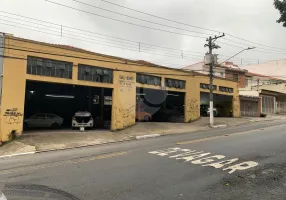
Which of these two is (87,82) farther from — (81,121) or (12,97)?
(12,97)

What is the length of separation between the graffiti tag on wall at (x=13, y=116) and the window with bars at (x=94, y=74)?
484 cm

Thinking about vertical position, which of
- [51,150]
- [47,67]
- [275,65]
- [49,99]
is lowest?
[51,150]

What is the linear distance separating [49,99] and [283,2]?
998 inches

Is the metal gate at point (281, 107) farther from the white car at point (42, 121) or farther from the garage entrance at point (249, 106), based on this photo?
the white car at point (42, 121)

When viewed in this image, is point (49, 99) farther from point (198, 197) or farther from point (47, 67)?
point (198, 197)

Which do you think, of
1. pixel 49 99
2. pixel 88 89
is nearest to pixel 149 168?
pixel 88 89

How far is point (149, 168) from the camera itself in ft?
27.3

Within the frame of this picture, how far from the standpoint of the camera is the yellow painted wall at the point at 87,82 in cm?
1580

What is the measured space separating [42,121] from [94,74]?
6.96 metres

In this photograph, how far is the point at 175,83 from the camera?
26203 mm

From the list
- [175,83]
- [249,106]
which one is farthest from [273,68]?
[175,83]

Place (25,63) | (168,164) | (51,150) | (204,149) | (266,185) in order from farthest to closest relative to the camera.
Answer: (25,63), (51,150), (204,149), (168,164), (266,185)

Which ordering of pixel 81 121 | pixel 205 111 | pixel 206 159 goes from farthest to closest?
pixel 205 111, pixel 81 121, pixel 206 159

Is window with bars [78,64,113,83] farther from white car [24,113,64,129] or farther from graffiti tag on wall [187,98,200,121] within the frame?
graffiti tag on wall [187,98,200,121]
